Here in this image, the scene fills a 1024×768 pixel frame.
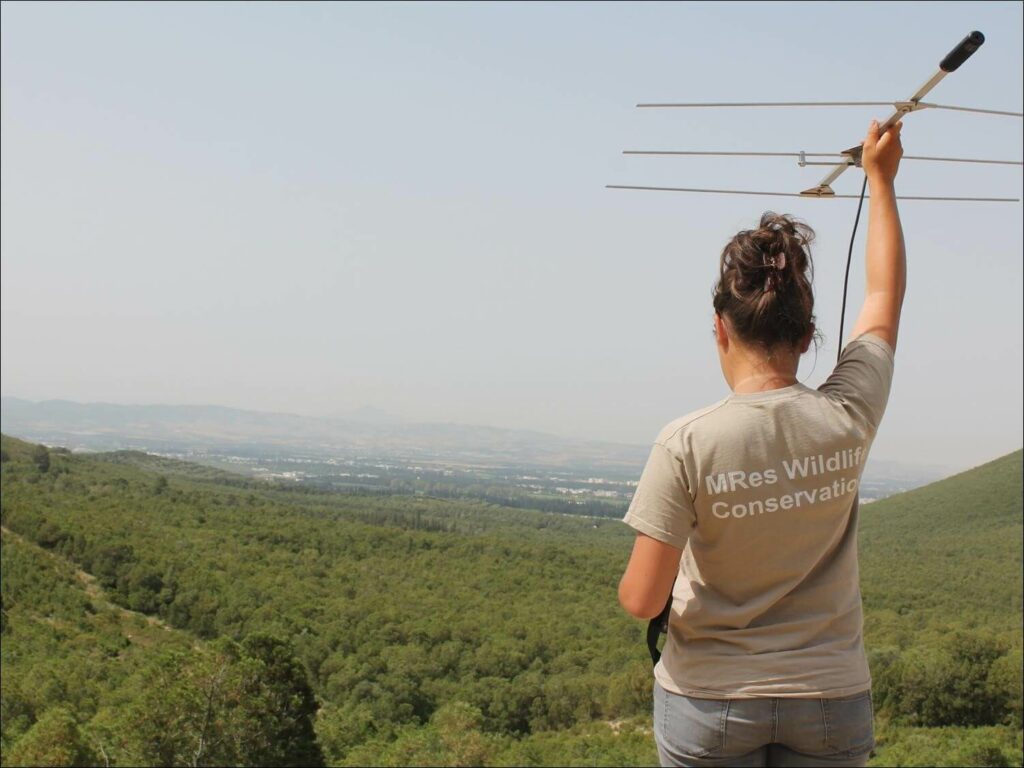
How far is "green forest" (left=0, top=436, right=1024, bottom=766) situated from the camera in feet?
81.4

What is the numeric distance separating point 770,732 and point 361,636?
46.7 metres

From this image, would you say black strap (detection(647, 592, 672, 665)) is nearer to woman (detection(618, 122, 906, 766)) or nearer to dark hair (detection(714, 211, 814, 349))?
woman (detection(618, 122, 906, 766))

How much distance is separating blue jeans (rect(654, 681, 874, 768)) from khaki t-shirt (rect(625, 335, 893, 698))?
0.02 m

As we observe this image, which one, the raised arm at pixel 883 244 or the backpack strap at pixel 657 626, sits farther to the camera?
the raised arm at pixel 883 244

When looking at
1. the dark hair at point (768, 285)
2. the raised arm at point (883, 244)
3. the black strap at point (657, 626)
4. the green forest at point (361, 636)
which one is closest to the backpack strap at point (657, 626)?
the black strap at point (657, 626)

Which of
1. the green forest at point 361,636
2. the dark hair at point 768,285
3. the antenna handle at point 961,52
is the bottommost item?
the green forest at point 361,636

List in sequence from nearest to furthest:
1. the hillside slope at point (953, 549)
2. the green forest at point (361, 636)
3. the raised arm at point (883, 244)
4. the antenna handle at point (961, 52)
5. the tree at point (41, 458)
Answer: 1. the antenna handle at point (961, 52)
2. the raised arm at point (883, 244)
3. the green forest at point (361, 636)
4. the hillside slope at point (953, 549)
5. the tree at point (41, 458)

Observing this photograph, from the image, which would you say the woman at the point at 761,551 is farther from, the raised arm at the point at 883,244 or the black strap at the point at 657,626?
the raised arm at the point at 883,244

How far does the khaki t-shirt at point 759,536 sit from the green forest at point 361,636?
2166 cm

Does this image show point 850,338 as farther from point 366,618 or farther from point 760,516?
point 366,618

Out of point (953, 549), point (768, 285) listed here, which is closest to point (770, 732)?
point (768, 285)

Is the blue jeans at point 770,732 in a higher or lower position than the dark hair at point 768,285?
lower

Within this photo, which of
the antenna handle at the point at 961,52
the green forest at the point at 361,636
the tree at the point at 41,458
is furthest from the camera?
the tree at the point at 41,458

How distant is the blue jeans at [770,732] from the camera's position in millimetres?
1420
